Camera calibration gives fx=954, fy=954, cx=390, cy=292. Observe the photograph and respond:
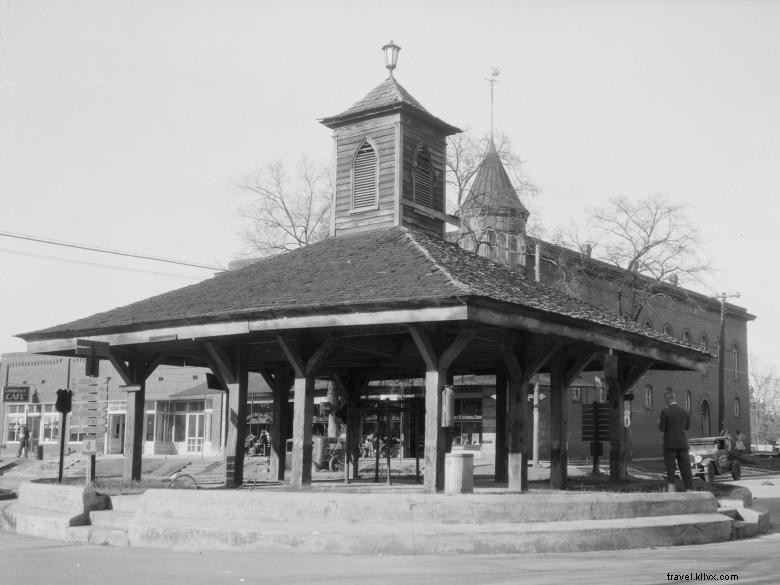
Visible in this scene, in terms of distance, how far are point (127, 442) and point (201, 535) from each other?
20.1ft

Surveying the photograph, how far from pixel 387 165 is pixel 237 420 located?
6728 millimetres

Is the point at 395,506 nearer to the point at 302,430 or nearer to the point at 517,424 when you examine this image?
the point at 302,430

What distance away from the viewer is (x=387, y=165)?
67.0ft

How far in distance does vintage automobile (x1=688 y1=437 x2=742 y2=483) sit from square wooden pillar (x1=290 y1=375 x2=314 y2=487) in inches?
766

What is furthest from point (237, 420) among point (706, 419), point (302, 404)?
Result: point (706, 419)

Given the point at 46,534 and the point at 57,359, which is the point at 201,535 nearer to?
the point at 46,534

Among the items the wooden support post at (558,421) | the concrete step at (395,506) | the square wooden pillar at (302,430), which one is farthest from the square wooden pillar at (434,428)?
the wooden support post at (558,421)

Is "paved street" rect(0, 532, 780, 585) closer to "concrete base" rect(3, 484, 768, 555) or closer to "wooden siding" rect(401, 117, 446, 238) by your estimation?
"concrete base" rect(3, 484, 768, 555)

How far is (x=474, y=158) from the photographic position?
34.9 m

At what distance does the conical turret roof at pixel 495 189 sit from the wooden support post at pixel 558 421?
17.0 metres

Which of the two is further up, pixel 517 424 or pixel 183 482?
pixel 517 424

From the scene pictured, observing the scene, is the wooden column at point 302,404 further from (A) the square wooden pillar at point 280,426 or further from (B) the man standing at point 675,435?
(B) the man standing at point 675,435

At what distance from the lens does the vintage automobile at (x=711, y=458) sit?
103 ft

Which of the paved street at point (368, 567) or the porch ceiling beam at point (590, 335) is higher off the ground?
the porch ceiling beam at point (590, 335)
